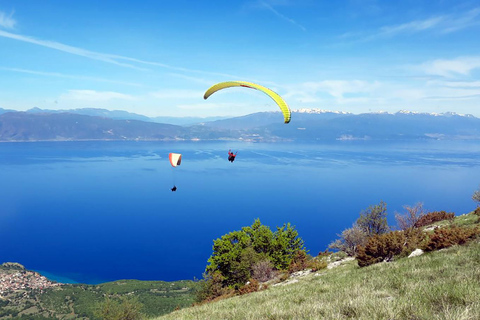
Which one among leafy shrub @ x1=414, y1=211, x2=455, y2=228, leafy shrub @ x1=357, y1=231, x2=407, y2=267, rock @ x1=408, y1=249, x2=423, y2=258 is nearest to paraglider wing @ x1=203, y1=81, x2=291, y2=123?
leafy shrub @ x1=357, y1=231, x2=407, y2=267

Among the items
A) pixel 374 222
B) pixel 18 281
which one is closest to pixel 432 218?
pixel 374 222

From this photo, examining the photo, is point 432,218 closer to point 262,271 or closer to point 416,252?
point 416,252

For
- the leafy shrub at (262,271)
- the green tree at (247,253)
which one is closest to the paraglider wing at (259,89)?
the leafy shrub at (262,271)

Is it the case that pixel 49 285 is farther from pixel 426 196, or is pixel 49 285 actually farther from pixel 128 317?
pixel 426 196

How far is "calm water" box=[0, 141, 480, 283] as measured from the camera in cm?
9094

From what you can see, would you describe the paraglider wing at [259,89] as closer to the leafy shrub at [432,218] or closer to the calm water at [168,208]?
the leafy shrub at [432,218]

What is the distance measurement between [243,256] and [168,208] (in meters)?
112

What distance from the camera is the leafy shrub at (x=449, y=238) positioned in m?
11.9

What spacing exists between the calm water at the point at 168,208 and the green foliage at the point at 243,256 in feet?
203

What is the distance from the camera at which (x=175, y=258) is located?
91312mm

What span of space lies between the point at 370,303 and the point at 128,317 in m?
42.8

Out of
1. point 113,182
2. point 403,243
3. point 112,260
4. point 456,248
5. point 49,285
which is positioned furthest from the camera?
point 113,182

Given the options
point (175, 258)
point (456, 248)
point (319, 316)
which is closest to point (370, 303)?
point (319, 316)

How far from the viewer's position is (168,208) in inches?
5217
